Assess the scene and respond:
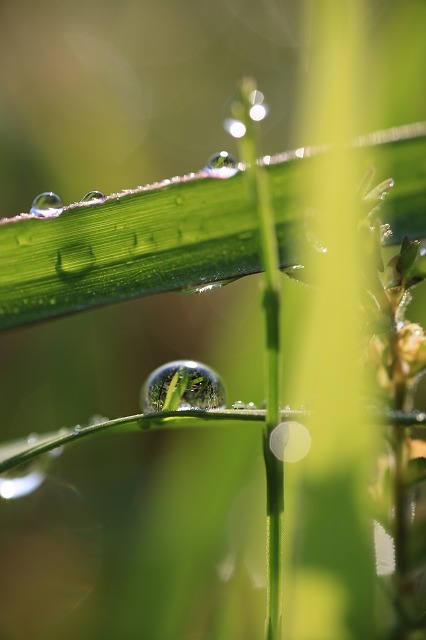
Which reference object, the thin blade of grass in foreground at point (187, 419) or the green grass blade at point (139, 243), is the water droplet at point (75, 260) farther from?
the thin blade of grass in foreground at point (187, 419)

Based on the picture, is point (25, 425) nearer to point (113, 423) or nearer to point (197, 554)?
point (197, 554)

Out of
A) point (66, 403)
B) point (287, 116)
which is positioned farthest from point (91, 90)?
point (66, 403)

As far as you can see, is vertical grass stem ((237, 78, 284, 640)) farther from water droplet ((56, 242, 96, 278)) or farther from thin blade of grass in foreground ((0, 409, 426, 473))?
water droplet ((56, 242, 96, 278))

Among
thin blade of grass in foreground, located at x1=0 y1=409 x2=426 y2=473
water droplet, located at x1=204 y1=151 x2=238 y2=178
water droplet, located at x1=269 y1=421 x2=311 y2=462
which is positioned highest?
water droplet, located at x1=204 y1=151 x2=238 y2=178

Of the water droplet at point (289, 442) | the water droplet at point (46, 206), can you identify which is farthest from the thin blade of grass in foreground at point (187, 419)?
Result: the water droplet at point (46, 206)

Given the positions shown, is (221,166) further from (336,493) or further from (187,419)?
(336,493)

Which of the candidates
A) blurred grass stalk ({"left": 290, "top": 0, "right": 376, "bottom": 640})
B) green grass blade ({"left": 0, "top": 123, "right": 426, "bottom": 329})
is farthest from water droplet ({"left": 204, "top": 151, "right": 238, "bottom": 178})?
blurred grass stalk ({"left": 290, "top": 0, "right": 376, "bottom": 640})
